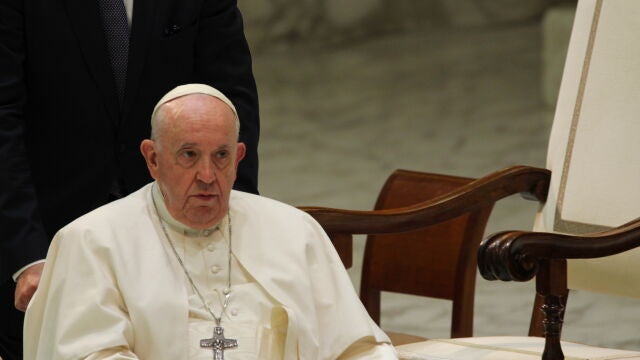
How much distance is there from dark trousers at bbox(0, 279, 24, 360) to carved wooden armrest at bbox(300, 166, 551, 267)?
735 mm

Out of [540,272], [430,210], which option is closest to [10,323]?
[430,210]

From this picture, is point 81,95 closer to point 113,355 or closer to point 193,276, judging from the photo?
point 193,276

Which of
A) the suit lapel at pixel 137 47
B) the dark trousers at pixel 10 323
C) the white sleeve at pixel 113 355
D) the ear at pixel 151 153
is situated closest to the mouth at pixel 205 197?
the ear at pixel 151 153

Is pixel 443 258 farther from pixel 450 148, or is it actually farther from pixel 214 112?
pixel 450 148

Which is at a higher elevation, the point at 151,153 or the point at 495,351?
the point at 151,153

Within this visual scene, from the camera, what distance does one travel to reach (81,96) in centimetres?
370

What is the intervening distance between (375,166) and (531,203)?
2.70 feet

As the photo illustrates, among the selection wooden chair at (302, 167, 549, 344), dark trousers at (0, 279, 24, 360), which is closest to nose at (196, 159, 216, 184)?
dark trousers at (0, 279, 24, 360)

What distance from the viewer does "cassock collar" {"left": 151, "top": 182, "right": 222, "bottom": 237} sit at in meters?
3.24

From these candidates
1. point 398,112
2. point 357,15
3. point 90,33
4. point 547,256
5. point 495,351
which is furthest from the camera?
point 357,15

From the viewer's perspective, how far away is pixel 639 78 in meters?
4.05

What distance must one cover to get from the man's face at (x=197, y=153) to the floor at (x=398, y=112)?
156 inches

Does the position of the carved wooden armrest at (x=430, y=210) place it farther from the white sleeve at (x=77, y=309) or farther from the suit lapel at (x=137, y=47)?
the white sleeve at (x=77, y=309)

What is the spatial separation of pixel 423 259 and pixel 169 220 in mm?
1947
